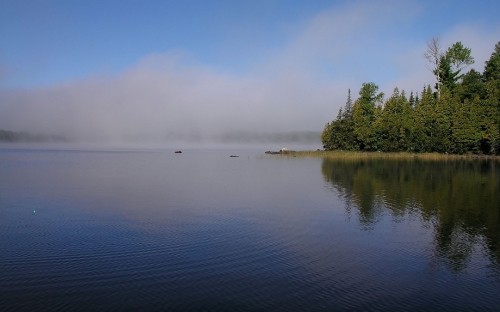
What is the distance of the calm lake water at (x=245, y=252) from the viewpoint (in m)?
12.6

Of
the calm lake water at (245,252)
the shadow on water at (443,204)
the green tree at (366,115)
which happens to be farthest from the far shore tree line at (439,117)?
the calm lake water at (245,252)

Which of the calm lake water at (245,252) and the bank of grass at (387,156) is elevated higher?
the bank of grass at (387,156)

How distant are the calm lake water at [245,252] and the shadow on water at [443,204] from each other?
0.13 meters

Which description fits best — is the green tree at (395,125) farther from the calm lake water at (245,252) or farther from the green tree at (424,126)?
the calm lake water at (245,252)

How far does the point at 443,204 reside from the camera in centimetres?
3111

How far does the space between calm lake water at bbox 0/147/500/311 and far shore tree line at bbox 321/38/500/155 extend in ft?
199

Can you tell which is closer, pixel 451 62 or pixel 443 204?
pixel 443 204

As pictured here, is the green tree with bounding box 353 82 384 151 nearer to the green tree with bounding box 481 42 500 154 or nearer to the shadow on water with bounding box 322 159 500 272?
the green tree with bounding box 481 42 500 154

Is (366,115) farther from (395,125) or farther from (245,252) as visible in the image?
(245,252)

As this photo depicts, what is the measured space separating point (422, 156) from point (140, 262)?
280 feet

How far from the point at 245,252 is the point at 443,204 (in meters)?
19.9

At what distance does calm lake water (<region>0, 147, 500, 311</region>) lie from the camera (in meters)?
12.6

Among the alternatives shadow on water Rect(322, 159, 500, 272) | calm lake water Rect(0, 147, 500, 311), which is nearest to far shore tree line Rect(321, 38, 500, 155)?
shadow on water Rect(322, 159, 500, 272)

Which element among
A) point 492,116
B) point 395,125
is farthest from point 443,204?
point 395,125
